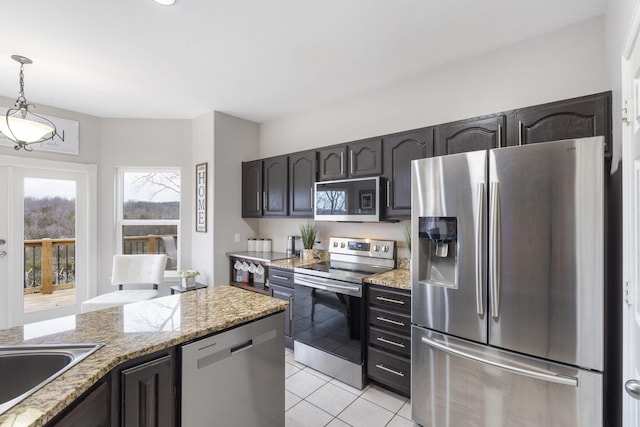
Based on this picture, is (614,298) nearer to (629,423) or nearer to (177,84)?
(629,423)

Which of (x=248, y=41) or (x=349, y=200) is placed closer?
(x=248, y=41)

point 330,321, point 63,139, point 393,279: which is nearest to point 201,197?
point 63,139

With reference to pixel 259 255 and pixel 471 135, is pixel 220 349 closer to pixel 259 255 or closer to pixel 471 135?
pixel 471 135

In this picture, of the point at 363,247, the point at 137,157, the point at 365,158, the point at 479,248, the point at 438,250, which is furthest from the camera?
the point at 137,157

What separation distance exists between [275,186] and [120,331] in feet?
8.28

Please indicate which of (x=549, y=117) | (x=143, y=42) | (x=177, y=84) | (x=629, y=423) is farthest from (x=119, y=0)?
(x=629, y=423)

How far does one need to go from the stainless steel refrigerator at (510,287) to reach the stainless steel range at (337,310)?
554 millimetres

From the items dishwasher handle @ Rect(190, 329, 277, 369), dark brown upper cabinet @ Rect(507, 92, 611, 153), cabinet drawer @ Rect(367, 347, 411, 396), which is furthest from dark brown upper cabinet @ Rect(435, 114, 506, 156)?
dishwasher handle @ Rect(190, 329, 277, 369)

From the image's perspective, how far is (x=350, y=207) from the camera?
113 inches

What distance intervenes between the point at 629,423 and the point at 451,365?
80 centimetres

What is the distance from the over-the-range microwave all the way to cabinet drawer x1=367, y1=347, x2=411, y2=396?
112 centimetres

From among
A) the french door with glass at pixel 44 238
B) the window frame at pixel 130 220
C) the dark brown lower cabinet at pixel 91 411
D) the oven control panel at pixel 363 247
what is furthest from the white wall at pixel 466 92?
the french door with glass at pixel 44 238

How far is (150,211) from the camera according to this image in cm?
420

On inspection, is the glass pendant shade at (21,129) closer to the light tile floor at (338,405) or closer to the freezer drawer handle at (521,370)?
the light tile floor at (338,405)
